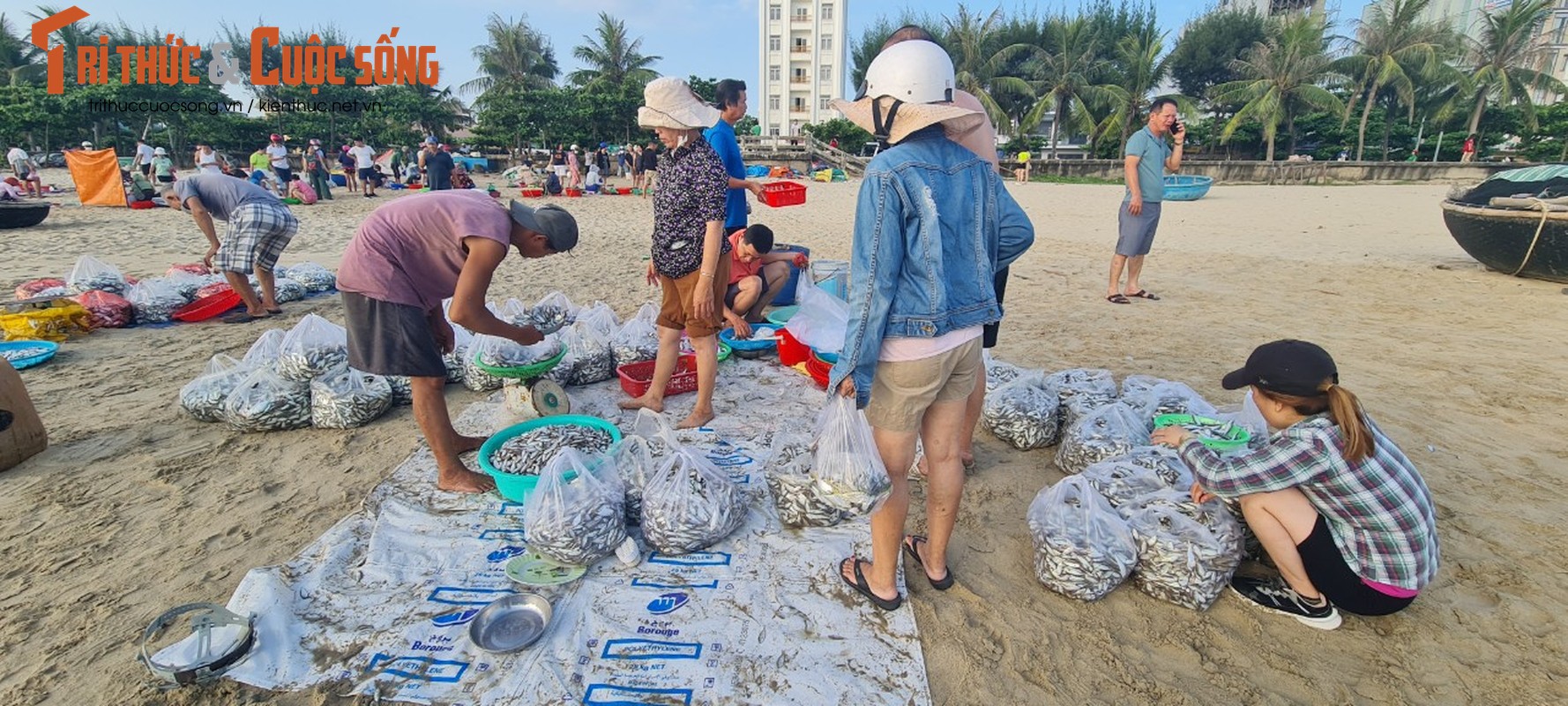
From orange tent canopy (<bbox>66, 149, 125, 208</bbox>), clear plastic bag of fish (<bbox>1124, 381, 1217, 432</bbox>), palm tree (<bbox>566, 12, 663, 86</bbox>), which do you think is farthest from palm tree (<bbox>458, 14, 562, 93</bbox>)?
clear plastic bag of fish (<bbox>1124, 381, 1217, 432</bbox>)

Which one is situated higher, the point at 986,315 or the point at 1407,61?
the point at 1407,61

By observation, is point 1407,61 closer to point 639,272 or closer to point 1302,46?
point 1302,46

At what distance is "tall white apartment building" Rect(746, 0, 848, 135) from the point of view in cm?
4647

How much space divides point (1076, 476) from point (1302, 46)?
3486 cm

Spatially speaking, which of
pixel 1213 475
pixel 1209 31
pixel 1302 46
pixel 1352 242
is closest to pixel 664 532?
pixel 1213 475

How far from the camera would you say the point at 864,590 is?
221 cm

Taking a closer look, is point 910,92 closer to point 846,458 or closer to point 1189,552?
point 846,458

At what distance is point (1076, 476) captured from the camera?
225 cm

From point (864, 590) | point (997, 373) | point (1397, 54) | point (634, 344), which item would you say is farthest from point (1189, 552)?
point (1397, 54)

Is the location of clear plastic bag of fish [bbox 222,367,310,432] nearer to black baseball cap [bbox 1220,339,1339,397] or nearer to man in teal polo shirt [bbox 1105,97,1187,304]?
black baseball cap [bbox 1220,339,1339,397]

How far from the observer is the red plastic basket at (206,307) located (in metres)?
5.20

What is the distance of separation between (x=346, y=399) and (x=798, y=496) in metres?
2.41

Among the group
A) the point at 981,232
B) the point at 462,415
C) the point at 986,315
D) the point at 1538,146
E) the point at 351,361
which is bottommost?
the point at 462,415

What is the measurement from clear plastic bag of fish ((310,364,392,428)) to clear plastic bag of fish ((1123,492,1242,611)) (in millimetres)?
3463
